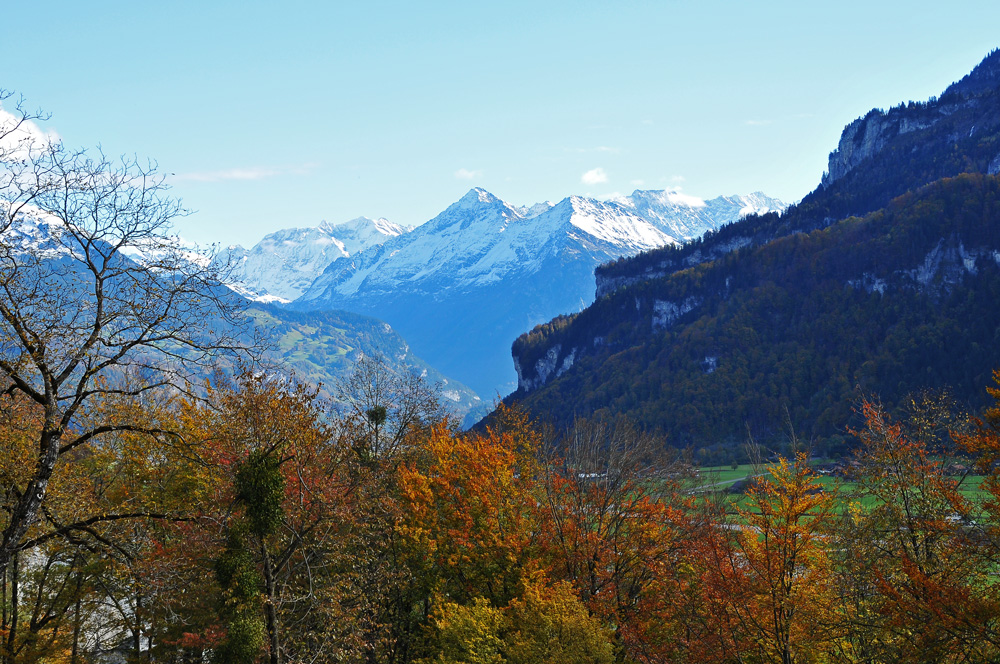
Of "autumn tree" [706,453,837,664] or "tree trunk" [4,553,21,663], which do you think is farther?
"autumn tree" [706,453,837,664]

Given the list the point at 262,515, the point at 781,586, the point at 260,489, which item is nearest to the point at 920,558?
the point at 781,586

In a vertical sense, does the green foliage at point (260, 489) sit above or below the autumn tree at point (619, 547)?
above

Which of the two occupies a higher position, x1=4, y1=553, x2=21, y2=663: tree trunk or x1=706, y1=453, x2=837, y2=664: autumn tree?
x1=4, y1=553, x2=21, y2=663: tree trunk

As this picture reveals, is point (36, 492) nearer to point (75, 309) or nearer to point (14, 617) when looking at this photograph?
point (75, 309)

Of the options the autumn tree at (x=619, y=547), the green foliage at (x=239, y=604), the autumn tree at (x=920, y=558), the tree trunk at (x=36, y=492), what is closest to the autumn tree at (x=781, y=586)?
the autumn tree at (x=920, y=558)

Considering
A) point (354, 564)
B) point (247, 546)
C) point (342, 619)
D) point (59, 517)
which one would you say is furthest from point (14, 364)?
point (354, 564)

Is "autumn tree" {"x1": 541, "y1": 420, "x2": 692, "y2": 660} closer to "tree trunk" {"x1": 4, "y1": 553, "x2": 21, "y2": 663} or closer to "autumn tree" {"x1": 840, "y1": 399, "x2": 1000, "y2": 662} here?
"autumn tree" {"x1": 840, "y1": 399, "x2": 1000, "y2": 662}

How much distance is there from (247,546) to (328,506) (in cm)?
302

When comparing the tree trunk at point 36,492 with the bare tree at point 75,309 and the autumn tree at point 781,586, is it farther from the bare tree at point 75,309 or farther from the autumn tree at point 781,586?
the autumn tree at point 781,586

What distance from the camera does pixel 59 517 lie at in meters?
18.1

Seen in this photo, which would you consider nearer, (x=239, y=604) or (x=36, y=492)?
(x=36, y=492)

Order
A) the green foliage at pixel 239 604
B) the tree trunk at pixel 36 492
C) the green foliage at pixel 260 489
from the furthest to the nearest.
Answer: the green foliage at pixel 239 604
the green foliage at pixel 260 489
the tree trunk at pixel 36 492

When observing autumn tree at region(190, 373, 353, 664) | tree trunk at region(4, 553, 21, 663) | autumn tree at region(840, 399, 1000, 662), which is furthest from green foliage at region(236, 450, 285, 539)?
autumn tree at region(840, 399, 1000, 662)

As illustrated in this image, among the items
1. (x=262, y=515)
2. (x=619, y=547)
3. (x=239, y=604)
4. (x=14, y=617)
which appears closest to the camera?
(x=262, y=515)
